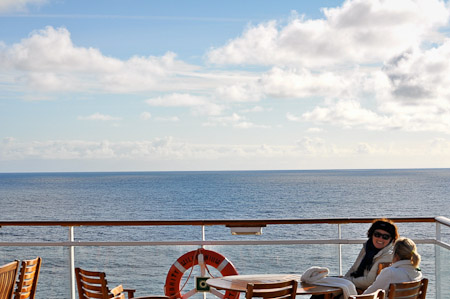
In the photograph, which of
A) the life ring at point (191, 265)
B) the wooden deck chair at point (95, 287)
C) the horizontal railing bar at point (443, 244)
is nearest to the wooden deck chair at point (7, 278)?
the wooden deck chair at point (95, 287)

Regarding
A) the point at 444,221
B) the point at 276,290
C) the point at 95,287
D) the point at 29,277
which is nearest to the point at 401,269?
the point at 276,290

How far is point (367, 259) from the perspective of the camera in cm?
453

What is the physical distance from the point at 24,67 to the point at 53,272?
50726mm

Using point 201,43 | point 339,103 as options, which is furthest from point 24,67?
point 339,103

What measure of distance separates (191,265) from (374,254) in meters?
1.33

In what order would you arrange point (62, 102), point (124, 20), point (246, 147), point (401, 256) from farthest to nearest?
point (246, 147), point (62, 102), point (124, 20), point (401, 256)

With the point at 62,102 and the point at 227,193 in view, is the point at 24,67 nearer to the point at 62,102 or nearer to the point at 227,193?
the point at 62,102

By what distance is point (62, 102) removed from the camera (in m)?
58.3

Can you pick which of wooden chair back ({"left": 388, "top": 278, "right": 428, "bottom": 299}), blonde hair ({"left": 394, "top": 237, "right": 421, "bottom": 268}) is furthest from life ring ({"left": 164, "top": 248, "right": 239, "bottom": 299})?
wooden chair back ({"left": 388, "top": 278, "right": 428, "bottom": 299})

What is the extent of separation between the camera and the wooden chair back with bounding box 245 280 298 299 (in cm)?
359

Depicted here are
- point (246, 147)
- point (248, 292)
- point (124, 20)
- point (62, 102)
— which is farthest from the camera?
point (246, 147)

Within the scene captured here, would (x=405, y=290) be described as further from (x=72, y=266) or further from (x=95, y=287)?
(x=72, y=266)

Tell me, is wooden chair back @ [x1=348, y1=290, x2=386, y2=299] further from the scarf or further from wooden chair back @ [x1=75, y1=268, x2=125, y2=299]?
wooden chair back @ [x1=75, y1=268, x2=125, y2=299]

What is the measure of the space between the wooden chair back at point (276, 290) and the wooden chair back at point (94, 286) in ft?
3.20
